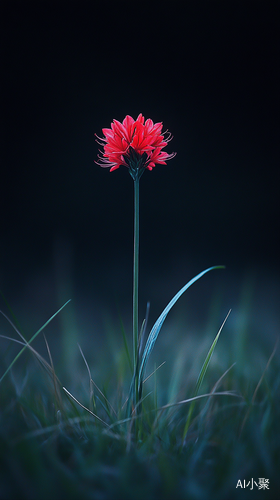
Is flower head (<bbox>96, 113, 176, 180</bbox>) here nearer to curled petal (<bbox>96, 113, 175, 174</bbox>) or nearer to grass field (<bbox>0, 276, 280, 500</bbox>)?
curled petal (<bbox>96, 113, 175, 174</bbox>)

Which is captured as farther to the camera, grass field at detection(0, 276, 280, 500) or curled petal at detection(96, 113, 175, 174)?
curled petal at detection(96, 113, 175, 174)

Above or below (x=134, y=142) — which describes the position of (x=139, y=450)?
below

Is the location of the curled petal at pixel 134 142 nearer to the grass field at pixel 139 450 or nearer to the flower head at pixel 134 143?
the flower head at pixel 134 143

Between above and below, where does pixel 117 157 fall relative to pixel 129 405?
above

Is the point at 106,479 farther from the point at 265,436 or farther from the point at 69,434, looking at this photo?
the point at 265,436

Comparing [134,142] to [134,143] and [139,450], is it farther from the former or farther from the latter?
[139,450]

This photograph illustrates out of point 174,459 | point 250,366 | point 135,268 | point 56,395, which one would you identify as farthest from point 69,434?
point 250,366

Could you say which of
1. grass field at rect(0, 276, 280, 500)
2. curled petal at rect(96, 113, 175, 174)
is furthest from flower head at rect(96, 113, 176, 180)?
grass field at rect(0, 276, 280, 500)

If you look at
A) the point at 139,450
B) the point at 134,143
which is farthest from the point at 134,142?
the point at 139,450
